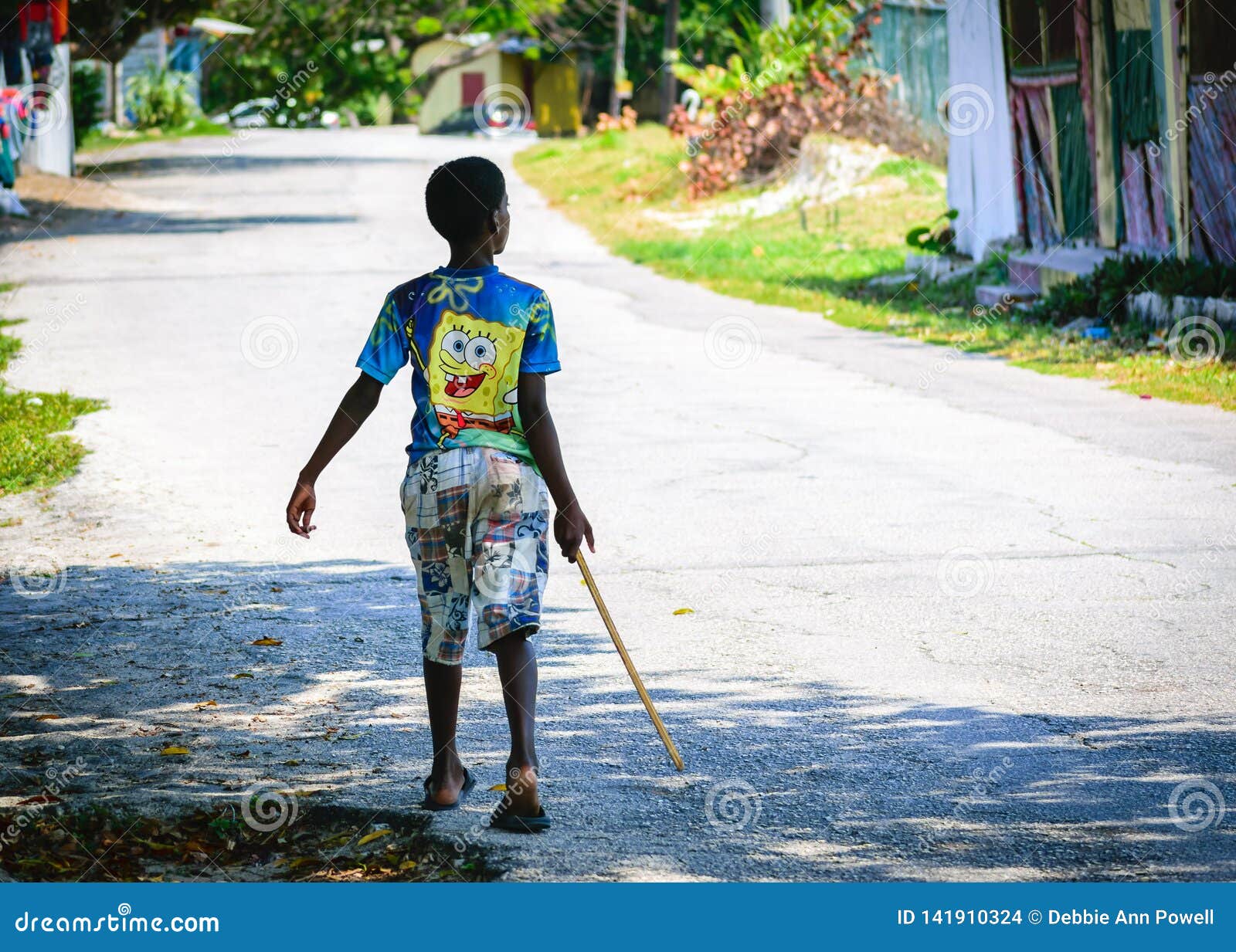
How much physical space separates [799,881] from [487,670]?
6.75 ft

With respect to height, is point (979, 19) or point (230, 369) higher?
point (979, 19)

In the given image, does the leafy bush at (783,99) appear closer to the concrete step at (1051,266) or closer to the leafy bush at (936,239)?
the leafy bush at (936,239)

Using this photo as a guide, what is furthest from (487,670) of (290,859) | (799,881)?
(799,881)

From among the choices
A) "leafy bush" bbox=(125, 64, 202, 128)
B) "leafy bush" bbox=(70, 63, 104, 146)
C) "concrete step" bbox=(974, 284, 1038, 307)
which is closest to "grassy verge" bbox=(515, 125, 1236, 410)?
"concrete step" bbox=(974, 284, 1038, 307)

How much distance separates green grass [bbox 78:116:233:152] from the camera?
40.4 meters

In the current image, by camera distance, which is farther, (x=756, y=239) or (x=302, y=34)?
(x=302, y=34)

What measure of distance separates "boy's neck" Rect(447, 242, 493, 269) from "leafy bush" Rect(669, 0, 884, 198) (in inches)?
868

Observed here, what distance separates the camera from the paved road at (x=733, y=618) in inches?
160

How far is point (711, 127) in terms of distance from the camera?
26125mm

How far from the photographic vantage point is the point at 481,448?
391 cm

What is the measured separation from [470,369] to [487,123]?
5668 centimetres

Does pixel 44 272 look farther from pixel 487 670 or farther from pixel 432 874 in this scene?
pixel 432 874

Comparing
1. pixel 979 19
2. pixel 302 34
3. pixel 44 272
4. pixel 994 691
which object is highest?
pixel 302 34

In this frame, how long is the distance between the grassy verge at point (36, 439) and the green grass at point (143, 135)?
3065cm
